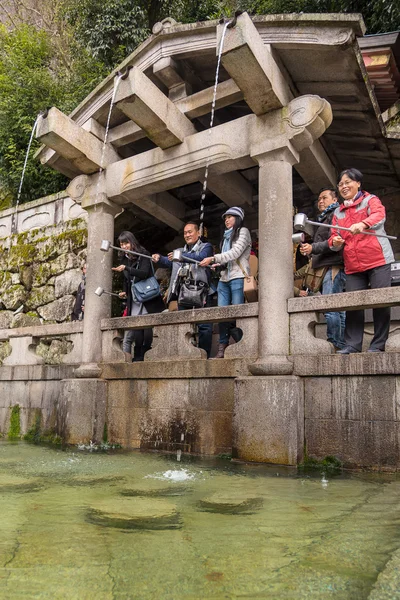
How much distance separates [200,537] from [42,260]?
32.6 feet

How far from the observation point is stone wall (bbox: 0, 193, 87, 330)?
1086 centimetres

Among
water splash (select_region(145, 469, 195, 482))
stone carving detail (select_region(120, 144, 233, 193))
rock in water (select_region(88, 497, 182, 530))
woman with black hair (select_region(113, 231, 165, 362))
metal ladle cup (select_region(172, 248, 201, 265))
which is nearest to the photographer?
rock in water (select_region(88, 497, 182, 530))

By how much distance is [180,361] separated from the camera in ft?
20.0

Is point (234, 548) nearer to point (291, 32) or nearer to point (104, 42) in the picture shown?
point (291, 32)

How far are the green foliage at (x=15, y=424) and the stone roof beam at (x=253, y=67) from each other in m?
5.92


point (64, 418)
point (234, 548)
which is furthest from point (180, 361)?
point (234, 548)

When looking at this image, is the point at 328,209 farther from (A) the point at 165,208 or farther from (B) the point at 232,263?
(A) the point at 165,208

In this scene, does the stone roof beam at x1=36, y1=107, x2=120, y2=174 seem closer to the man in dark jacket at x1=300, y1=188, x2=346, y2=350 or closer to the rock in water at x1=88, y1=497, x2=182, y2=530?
the man in dark jacket at x1=300, y1=188, x2=346, y2=350

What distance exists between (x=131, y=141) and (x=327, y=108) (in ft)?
10.5

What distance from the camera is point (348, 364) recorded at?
487cm

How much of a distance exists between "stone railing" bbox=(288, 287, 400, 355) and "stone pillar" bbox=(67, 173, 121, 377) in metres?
2.96

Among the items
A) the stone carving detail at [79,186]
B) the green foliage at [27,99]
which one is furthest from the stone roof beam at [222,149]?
the green foliage at [27,99]

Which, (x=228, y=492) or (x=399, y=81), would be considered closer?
(x=228, y=492)

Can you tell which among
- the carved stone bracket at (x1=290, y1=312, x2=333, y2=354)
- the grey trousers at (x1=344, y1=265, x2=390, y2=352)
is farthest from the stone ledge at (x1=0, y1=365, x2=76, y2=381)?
the grey trousers at (x1=344, y1=265, x2=390, y2=352)
